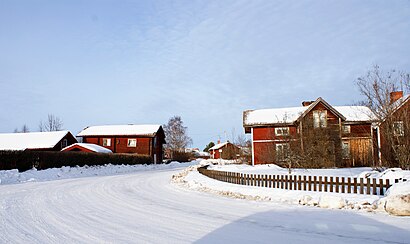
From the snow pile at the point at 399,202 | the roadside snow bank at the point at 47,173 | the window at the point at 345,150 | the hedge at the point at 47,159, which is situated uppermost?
the window at the point at 345,150

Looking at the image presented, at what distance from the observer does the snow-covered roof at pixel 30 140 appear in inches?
1955

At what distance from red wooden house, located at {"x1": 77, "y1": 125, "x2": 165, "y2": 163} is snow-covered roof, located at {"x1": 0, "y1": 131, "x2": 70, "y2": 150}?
6.26m

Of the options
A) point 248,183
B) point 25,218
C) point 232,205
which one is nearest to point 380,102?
point 248,183

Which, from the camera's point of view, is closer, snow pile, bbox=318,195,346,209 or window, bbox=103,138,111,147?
snow pile, bbox=318,195,346,209

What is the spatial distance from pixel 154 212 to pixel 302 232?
4.37 metres

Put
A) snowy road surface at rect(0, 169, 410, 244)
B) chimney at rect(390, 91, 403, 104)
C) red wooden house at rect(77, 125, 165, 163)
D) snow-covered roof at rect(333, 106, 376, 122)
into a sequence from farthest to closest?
red wooden house at rect(77, 125, 165, 163), snow-covered roof at rect(333, 106, 376, 122), chimney at rect(390, 91, 403, 104), snowy road surface at rect(0, 169, 410, 244)

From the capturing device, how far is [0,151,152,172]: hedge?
23.5 meters

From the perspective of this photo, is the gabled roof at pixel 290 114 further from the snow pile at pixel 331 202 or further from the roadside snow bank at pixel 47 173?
the snow pile at pixel 331 202

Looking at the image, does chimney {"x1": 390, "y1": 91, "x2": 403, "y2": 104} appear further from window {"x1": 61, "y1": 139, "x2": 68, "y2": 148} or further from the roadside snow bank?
window {"x1": 61, "y1": 139, "x2": 68, "y2": 148}

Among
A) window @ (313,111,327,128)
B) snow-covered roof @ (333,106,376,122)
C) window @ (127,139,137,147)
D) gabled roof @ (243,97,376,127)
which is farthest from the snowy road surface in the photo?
window @ (127,139,137,147)

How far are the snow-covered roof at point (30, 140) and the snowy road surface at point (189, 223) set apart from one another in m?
43.7

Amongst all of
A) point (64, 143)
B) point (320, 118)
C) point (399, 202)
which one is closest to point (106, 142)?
point (64, 143)

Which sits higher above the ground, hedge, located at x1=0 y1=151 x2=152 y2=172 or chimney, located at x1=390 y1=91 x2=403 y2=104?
chimney, located at x1=390 y1=91 x2=403 y2=104

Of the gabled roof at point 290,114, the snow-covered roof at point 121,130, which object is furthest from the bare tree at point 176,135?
the gabled roof at point 290,114
